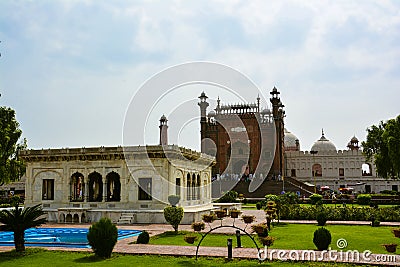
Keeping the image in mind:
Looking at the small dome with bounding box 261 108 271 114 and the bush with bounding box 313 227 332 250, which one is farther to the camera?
the small dome with bounding box 261 108 271 114

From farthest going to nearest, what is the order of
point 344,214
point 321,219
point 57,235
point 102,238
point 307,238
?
point 344,214, point 321,219, point 57,235, point 307,238, point 102,238

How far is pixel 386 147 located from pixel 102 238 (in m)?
27.4

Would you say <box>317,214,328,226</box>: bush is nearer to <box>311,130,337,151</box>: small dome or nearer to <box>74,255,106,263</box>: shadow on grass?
<box>74,255,106,263</box>: shadow on grass

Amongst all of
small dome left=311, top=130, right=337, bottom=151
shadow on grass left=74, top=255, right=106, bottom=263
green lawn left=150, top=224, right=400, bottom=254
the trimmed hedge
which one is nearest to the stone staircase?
green lawn left=150, top=224, right=400, bottom=254

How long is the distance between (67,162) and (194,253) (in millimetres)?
14487

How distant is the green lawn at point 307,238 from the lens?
1349 cm

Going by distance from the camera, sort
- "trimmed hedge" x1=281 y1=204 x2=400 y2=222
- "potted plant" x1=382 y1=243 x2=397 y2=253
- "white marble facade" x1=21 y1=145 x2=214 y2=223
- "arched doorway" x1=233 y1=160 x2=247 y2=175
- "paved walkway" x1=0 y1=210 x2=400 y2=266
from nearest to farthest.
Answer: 1. "paved walkway" x1=0 y1=210 x2=400 y2=266
2. "potted plant" x1=382 y1=243 x2=397 y2=253
3. "trimmed hedge" x1=281 y1=204 x2=400 y2=222
4. "white marble facade" x1=21 y1=145 x2=214 y2=223
5. "arched doorway" x1=233 y1=160 x2=247 y2=175

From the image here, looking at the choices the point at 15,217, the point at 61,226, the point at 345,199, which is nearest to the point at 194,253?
the point at 15,217

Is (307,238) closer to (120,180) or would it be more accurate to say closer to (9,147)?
(120,180)

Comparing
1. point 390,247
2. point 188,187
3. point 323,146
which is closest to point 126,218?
point 188,187

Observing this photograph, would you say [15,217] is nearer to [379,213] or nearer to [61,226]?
[61,226]

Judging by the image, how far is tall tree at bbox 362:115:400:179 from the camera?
27906 mm

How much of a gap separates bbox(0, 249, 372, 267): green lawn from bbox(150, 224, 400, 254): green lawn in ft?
8.97

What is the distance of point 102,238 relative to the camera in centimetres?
1149
